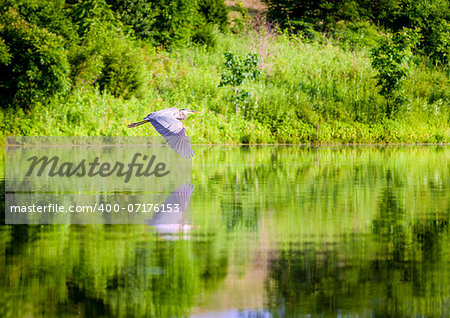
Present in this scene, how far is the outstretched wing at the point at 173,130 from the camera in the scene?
38.7 feet

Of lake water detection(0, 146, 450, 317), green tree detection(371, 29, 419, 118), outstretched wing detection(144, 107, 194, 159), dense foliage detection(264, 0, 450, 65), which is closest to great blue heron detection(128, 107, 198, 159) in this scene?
outstretched wing detection(144, 107, 194, 159)

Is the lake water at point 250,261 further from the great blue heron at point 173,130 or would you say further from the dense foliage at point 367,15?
the dense foliage at point 367,15

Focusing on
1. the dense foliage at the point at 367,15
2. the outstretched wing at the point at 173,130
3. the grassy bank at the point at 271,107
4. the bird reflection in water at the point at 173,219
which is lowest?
the bird reflection in water at the point at 173,219

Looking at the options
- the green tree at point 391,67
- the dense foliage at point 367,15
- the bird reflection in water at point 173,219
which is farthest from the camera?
the dense foliage at point 367,15

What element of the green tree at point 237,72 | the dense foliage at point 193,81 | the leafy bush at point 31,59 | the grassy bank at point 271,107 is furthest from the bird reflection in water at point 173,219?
the green tree at point 237,72

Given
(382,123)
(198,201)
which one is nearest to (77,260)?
(198,201)

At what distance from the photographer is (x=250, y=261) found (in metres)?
6.27

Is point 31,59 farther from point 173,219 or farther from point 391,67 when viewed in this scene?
point 173,219

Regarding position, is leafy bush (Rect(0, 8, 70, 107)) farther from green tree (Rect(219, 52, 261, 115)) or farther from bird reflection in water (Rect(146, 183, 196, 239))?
bird reflection in water (Rect(146, 183, 196, 239))

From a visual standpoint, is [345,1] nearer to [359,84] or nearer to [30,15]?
[359,84]

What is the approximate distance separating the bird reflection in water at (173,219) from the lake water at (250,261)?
75 millimetres

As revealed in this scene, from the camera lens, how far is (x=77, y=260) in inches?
249

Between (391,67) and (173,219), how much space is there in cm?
2093

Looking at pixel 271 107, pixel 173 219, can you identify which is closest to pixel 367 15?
pixel 271 107
